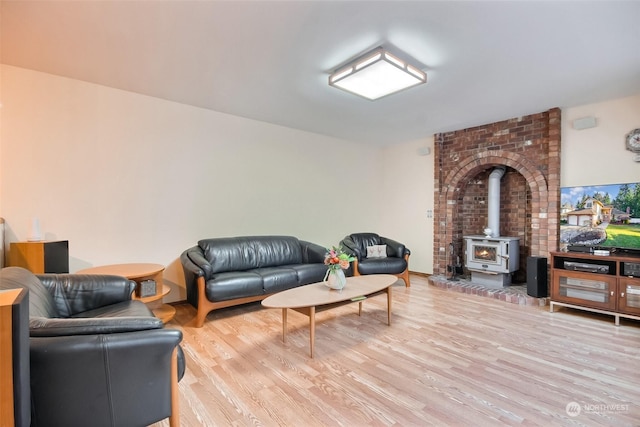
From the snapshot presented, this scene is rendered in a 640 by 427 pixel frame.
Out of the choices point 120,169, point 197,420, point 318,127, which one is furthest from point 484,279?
point 120,169

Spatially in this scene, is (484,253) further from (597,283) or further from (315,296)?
(315,296)

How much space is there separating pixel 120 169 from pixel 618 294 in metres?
5.79

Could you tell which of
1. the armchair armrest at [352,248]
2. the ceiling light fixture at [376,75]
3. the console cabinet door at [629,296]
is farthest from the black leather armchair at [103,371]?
the console cabinet door at [629,296]

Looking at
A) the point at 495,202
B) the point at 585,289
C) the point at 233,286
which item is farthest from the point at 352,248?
the point at 585,289

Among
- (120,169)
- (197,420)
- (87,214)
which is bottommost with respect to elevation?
(197,420)

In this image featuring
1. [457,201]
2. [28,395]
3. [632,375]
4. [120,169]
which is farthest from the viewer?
[457,201]

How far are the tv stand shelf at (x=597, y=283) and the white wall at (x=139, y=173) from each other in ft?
11.6

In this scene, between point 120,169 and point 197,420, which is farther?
point 120,169

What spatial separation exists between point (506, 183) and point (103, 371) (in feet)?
19.1

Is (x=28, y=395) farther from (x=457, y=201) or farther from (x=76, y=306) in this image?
(x=457, y=201)

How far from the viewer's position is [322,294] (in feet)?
9.32

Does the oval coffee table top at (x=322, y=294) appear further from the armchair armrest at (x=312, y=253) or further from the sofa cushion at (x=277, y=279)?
the armchair armrest at (x=312, y=253)

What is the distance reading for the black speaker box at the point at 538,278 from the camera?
3.99 metres

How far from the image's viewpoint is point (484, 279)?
473 centimetres
